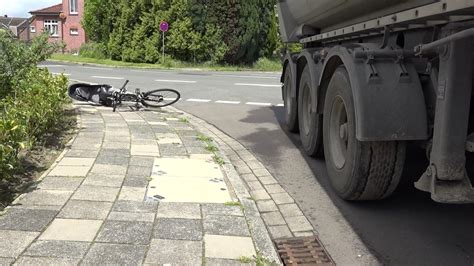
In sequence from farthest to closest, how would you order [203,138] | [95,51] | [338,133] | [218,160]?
[95,51] < [203,138] < [218,160] < [338,133]

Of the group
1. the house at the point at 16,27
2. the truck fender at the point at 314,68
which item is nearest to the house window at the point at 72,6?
the house at the point at 16,27

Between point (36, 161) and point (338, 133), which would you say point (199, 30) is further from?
point (338, 133)

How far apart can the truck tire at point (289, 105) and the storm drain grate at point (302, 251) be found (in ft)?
13.7

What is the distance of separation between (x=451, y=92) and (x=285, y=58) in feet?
19.1

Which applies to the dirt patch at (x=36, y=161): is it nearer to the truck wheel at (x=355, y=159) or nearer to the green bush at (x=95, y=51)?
the truck wheel at (x=355, y=159)

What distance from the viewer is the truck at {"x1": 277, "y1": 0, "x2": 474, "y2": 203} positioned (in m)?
3.51

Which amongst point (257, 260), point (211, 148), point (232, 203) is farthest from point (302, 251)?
point (211, 148)

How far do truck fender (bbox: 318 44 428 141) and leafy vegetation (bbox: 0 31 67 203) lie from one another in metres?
3.06

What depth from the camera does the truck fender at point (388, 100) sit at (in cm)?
409

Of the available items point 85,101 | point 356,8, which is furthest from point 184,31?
point 356,8

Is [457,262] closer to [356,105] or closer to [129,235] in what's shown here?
[356,105]

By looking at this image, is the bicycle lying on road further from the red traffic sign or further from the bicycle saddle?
the red traffic sign

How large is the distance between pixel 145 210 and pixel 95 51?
36.3 m

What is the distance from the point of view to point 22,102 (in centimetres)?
648
